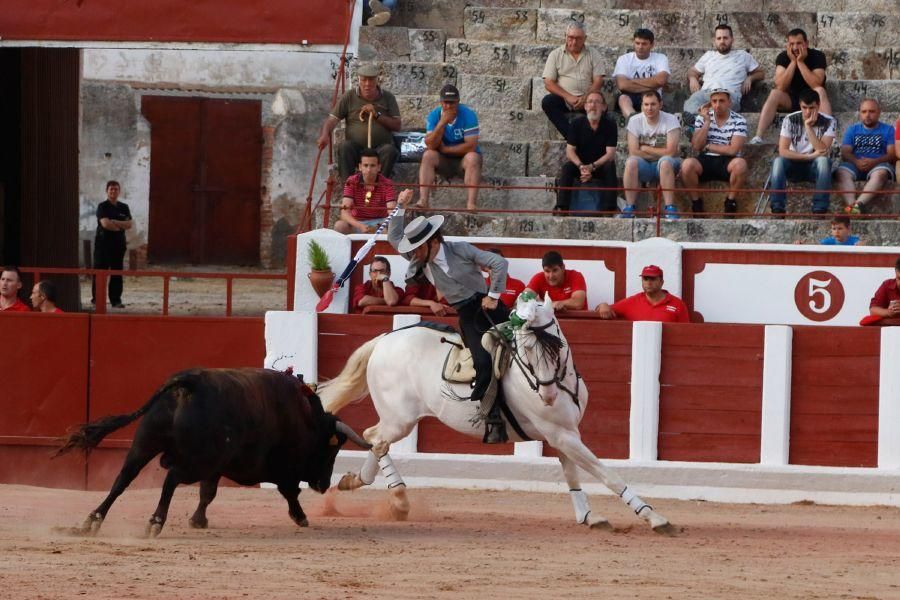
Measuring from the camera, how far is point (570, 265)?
1284 centimetres

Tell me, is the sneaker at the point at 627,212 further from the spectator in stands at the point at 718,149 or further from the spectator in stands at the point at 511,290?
the spectator in stands at the point at 511,290

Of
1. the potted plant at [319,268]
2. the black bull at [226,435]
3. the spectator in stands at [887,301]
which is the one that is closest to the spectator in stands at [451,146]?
the potted plant at [319,268]

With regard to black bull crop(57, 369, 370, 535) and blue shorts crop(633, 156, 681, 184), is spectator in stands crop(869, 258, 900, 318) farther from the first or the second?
black bull crop(57, 369, 370, 535)

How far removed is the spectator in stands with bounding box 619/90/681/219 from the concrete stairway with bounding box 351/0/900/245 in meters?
0.24

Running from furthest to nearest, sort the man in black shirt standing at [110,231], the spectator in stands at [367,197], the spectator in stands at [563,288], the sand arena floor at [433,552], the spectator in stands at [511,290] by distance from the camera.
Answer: the man in black shirt standing at [110,231] < the spectator in stands at [367,197] < the spectator in stands at [563,288] < the spectator in stands at [511,290] < the sand arena floor at [433,552]

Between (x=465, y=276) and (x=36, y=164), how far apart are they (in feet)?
34.5

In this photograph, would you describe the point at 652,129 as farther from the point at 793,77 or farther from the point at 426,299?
the point at 426,299

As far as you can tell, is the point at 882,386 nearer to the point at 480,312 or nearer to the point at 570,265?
the point at 570,265

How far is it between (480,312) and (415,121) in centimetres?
568

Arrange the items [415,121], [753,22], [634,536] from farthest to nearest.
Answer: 1. [753,22]
2. [415,121]
3. [634,536]

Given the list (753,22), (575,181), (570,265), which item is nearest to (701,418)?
(570,265)

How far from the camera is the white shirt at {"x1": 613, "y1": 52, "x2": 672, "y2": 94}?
15078 mm

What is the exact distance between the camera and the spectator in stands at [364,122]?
45.5ft

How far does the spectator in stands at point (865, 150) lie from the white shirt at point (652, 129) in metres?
1.38
